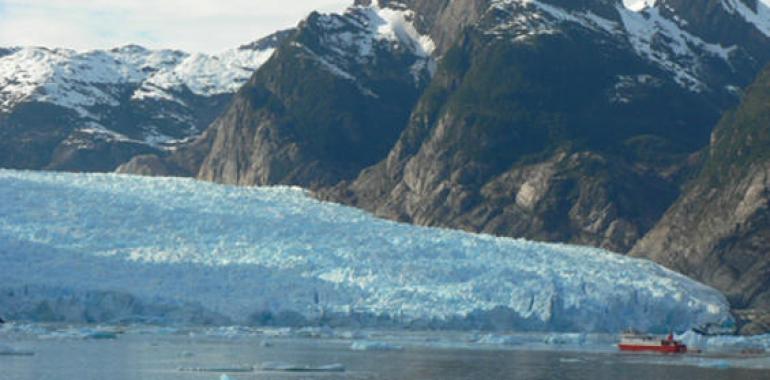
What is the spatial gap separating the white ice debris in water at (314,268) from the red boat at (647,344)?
7555 mm

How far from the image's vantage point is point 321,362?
80.4 meters

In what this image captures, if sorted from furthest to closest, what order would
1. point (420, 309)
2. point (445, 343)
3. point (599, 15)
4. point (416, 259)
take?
point (599, 15)
point (416, 259)
point (420, 309)
point (445, 343)

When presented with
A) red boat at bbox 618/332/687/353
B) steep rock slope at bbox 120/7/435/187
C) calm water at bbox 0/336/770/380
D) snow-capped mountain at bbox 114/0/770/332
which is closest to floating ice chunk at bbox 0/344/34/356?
calm water at bbox 0/336/770/380

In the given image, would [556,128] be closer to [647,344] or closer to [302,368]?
[647,344]

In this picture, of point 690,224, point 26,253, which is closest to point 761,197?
point 690,224

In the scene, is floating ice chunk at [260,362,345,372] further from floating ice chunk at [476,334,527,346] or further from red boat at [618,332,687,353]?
red boat at [618,332,687,353]

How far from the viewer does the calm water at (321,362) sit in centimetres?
7338

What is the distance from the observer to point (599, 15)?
177 m

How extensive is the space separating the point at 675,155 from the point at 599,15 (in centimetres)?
2508

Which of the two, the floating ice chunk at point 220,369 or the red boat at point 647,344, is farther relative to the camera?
the red boat at point 647,344

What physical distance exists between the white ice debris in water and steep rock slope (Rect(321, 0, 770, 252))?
32.8 metres

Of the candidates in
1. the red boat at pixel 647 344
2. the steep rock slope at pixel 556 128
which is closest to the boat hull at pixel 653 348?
the red boat at pixel 647 344

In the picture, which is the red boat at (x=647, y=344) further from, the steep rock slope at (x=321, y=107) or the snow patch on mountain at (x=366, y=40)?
the snow patch on mountain at (x=366, y=40)

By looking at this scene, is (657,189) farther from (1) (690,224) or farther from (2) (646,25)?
(2) (646,25)
